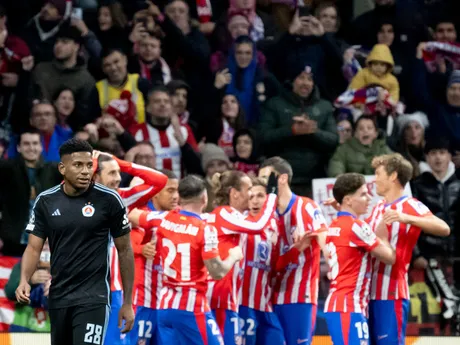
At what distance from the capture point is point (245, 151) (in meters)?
12.7

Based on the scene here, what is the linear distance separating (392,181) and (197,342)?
2.20 m

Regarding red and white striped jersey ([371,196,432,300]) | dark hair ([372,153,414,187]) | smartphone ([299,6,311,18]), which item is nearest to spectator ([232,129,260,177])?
smartphone ([299,6,311,18])

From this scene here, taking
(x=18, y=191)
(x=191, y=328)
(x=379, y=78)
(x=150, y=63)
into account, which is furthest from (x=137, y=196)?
(x=379, y=78)

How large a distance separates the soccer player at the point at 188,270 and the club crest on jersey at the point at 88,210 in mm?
1547

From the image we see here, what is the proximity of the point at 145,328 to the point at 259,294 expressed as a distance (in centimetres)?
106

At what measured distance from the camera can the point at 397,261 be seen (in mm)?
9062

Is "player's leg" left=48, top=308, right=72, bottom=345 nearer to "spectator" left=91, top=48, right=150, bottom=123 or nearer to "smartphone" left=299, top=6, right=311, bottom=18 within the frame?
"spectator" left=91, top=48, right=150, bottom=123

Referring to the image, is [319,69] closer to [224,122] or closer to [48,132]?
[224,122]

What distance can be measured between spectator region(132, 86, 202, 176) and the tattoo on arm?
5414 millimetres

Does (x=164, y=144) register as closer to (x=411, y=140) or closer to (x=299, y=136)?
(x=299, y=136)

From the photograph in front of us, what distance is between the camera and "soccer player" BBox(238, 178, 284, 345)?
9508 millimetres

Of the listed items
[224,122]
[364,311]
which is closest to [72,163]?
[364,311]

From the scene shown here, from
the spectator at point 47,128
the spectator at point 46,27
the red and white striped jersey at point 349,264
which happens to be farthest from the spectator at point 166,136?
the red and white striped jersey at point 349,264

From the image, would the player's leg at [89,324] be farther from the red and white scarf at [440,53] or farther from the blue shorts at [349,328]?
the red and white scarf at [440,53]
